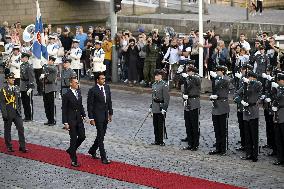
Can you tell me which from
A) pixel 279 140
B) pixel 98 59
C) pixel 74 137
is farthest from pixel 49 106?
pixel 279 140

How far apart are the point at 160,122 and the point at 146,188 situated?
3.96m

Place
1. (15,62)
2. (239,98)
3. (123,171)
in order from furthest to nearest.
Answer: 1. (15,62)
2. (239,98)
3. (123,171)

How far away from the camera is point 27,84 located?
2128 centimetres

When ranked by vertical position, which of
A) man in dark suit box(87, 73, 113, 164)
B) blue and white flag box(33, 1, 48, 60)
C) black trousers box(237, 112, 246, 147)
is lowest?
black trousers box(237, 112, 246, 147)

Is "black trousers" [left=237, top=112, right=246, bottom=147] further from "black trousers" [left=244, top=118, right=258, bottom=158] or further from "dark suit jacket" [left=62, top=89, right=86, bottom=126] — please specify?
"dark suit jacket" [left=62, top=89, right=86, bottom=126]

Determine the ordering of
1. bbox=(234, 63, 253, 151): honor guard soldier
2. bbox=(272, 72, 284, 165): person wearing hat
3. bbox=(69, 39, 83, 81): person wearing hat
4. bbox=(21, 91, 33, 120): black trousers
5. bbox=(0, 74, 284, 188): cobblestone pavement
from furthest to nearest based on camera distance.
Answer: bbox=(69, 39, 83, 81): person wearing hat → bbox=(21, 91, 33, 120): black trousers → bbox=(234, 63, 253, 151): honor guard soldier → bbox=(272, 72, 284, 165): person wearing hat → bbox=(0, 74, 284, 188): cobblestone pavement

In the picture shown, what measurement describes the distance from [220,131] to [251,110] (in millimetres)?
964

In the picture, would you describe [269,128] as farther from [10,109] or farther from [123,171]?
[10,109]

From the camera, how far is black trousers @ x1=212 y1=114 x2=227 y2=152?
55.9ft

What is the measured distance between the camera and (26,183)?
1484cm

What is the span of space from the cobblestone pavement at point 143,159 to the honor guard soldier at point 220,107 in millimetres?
326

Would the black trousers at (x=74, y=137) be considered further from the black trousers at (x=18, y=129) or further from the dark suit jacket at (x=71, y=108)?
the black trousers at (x=18, y=129)

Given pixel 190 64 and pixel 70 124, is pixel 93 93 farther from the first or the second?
pixel 190 64

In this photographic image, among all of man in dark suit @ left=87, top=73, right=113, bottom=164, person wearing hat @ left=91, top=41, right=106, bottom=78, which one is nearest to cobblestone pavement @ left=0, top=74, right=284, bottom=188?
man in dark suit @ left=87, top=73, right=113, bottom=164
